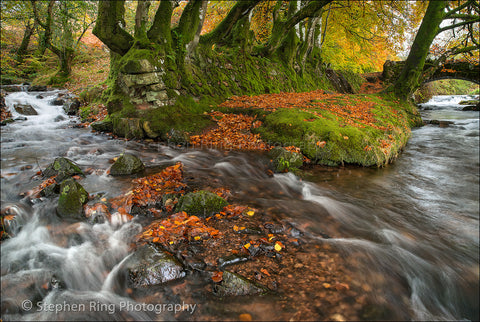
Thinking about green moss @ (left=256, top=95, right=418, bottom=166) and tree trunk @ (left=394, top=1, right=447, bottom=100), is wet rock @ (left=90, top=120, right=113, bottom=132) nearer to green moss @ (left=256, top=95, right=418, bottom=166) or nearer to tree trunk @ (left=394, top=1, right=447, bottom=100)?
green moss @ (left=256, top=95, right=418, bottom=166)

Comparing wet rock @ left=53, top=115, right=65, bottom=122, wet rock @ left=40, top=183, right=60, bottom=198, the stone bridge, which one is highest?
the stone bridge

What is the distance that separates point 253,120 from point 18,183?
6.59 meters

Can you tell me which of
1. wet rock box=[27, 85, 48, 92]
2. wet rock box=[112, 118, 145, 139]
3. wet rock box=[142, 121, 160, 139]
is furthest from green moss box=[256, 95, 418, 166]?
wet rock box=[27, 85, 48, 92]

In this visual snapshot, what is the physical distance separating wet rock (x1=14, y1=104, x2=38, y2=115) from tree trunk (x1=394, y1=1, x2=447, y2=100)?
1750 centimetres

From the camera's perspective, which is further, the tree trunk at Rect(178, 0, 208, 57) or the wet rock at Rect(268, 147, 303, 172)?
the tree trunk at Rect(178, 0, 208, 57)

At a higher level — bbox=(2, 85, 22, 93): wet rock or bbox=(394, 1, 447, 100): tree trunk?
bbox=(394, 1, 447, 100): tree trunk

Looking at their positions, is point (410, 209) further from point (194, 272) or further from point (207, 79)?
point (207, 79)

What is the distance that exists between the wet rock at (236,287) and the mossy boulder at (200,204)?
1.42 metres

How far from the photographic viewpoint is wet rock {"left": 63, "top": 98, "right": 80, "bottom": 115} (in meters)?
11.9

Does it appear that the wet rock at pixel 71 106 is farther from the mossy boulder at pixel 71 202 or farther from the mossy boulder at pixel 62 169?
the mossy boulder at pixel 71 202

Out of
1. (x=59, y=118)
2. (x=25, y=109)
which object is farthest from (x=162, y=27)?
(x=25, y=109)

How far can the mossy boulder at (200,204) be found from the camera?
3871mm

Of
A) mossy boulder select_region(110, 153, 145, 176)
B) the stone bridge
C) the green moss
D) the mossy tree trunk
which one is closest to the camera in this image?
mossy boulder select_region(110, 153, 145, 176)

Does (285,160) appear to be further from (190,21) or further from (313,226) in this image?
(190,21)
